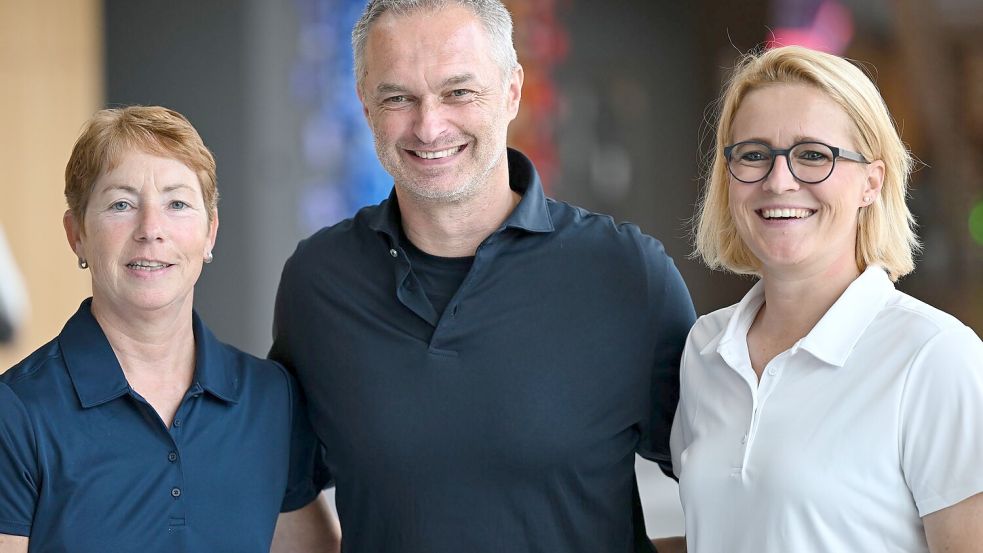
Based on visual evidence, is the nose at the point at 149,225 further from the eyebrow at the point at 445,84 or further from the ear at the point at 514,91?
the ear at the point at 514,91

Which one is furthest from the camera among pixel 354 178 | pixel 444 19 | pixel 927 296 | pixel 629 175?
pixel 629 175

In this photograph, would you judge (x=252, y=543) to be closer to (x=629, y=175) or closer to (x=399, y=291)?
(x=399, y=291)

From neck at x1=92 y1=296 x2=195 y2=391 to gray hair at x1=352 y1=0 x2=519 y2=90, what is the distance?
0.57 m

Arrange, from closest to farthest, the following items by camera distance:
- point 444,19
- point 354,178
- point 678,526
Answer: point 444,19 → point 678,526 → point 354,178

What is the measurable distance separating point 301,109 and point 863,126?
4004mm

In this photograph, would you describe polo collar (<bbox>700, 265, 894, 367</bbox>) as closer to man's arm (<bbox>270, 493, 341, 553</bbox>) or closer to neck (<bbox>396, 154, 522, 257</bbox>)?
neck (<bbox>396, 154, 522, 257</bbox>)

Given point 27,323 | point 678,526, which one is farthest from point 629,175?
point 27,323

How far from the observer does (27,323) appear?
15.1 ft

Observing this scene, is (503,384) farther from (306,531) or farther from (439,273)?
(306,531)

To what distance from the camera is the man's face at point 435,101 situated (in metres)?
1.93

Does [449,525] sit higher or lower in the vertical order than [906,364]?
lower

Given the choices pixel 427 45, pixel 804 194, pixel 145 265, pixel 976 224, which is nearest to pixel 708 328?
pixel 804 194

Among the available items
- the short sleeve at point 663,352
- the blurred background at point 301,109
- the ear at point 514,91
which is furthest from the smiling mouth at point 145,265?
the blurred background at point 301,109

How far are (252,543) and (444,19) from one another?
964mm
